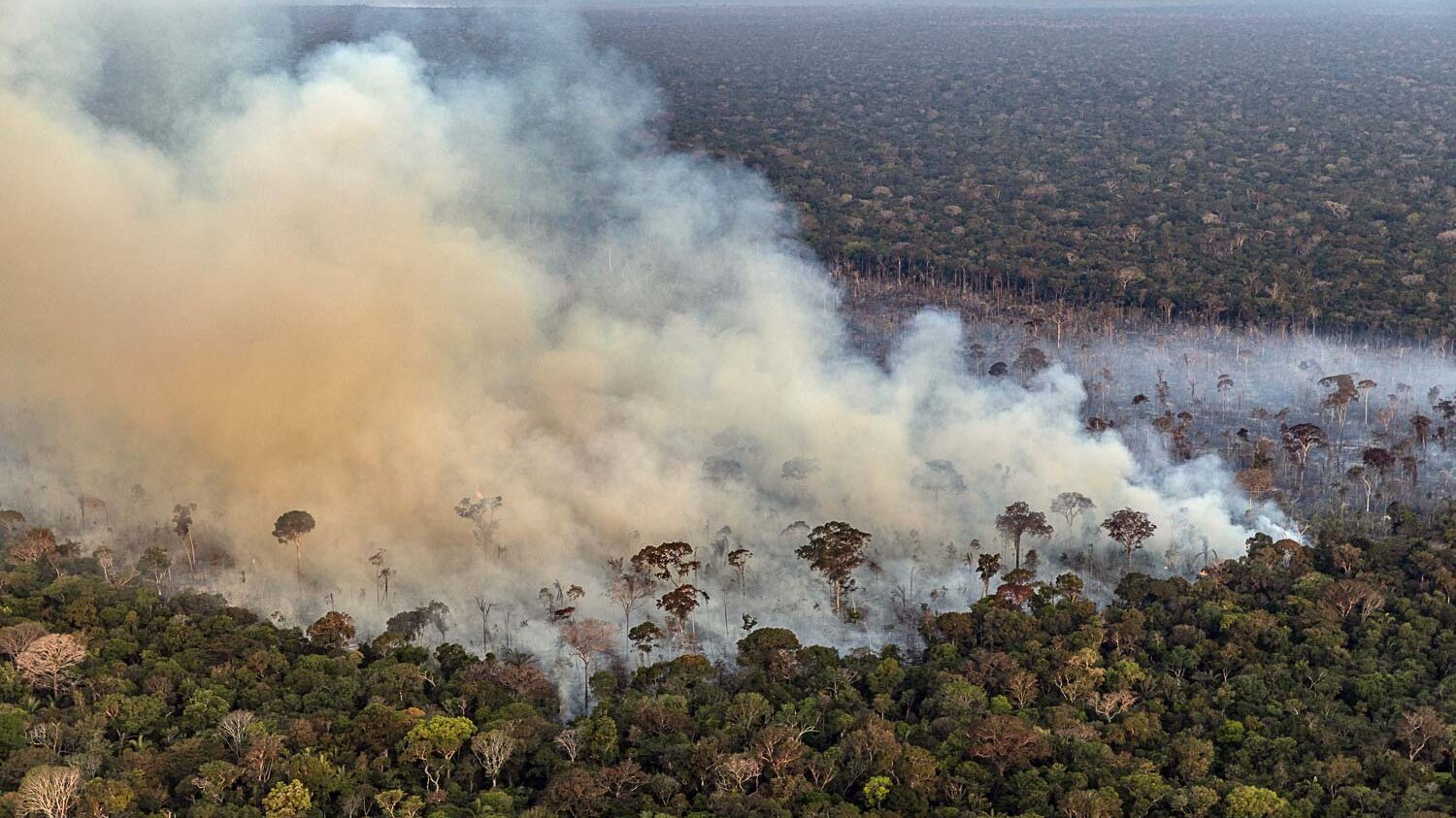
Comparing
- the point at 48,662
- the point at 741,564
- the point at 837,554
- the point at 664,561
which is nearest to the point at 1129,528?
the point at 837,554

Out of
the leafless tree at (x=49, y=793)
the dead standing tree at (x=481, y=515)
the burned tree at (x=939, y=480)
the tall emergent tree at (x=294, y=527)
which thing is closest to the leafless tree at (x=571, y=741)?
the leafless tree at (x=49, y=793)

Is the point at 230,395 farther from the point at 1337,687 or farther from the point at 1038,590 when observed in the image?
the point at 1337,687

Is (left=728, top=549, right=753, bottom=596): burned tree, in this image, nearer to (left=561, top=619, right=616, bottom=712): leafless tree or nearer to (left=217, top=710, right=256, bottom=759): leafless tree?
(left=561, top=619, right=616, bottom=712): leafless tree

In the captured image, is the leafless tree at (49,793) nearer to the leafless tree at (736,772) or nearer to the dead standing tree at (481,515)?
the leafless tree at (736,772)

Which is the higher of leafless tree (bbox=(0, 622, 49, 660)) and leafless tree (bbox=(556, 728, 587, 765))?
leafless tree (bbox=(0, 622, 49, 660))

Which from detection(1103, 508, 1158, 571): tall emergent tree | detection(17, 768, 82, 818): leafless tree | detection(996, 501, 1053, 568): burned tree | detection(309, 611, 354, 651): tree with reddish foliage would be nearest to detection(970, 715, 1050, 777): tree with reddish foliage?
detection(996, 501, 1053, 568): burned tree
